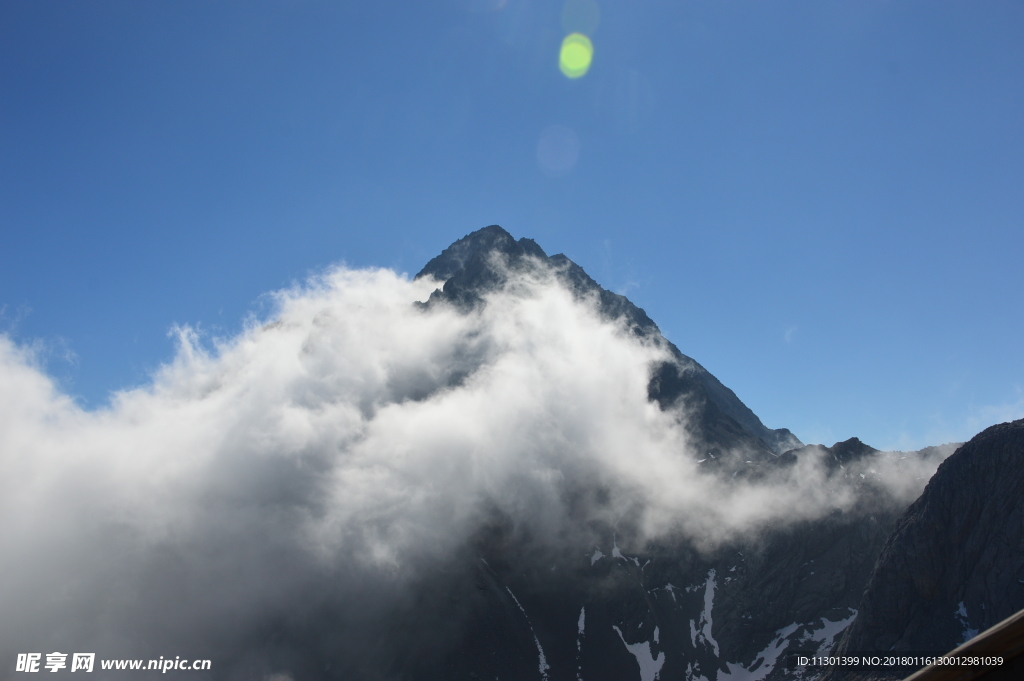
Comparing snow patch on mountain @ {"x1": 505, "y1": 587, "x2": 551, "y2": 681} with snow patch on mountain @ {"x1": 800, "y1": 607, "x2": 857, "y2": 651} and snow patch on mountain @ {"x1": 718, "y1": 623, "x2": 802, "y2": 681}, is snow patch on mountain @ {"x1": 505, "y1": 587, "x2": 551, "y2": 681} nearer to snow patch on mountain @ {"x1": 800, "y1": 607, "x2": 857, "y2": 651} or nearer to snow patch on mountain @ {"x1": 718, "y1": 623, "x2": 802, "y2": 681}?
snow patch on mountain @ {"x1": 718, "y1": 623, "x2": 802, "y2": 681}

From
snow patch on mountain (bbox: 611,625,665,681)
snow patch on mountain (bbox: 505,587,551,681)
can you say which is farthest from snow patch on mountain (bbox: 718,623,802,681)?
snow patch on mountain (bbox: 505,587,551,681)

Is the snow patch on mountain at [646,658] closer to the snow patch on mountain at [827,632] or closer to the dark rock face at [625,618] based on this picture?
the dark rock face at [625,618]

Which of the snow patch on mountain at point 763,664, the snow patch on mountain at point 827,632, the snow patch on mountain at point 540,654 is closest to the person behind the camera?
the snow patch on mountain at point 827,632

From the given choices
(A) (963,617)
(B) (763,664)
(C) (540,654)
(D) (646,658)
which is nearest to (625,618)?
(D) (646,658)

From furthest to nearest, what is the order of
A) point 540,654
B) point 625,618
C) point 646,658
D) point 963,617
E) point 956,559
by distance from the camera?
point 625,618 < point 646,658 < point 540,654 < point 956,559 < point 963,617

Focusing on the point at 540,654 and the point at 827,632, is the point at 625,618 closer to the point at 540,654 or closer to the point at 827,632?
the point at 540,654

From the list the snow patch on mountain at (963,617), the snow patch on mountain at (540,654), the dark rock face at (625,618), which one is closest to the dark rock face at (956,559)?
the snow patch on mountain at (963,617)

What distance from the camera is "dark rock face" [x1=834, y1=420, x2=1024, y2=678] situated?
4754 inches

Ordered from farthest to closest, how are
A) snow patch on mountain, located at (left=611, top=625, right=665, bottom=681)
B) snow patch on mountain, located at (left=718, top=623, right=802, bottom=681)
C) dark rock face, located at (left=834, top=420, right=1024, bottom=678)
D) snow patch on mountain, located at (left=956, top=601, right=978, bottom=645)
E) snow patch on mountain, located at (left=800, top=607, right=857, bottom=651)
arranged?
snow patch on mountain, located at (left=611, top=625, right=665, bottom=681) → snow patch on mountain, located at (left=718, top=623, right=802, bottom=681) → snow patch on mountain, located at (left=800, top=607, right=857, bottom=651) → dark rock face, located at (left=834, top=420, right=1024, bottom=678) → snow patch on mountain, located at (left=956, top=601, right=978, bottom=645)

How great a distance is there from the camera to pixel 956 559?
417ft

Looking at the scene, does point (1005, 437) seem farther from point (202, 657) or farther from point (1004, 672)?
point (202, 657)

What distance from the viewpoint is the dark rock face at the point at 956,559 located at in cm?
12075

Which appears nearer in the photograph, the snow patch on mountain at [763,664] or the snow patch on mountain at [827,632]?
the snow patch on mountain at [827,632]

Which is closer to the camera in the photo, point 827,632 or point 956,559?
point 956,559
